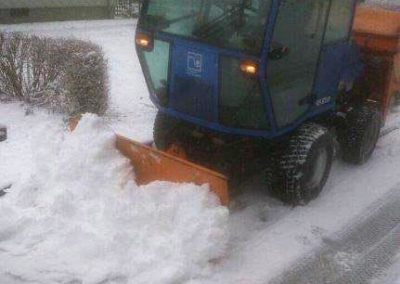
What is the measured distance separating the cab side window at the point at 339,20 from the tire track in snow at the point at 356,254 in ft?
5.75

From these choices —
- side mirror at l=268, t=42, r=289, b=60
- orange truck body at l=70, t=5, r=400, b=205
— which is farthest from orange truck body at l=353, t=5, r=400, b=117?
side mirror at l=268, t=42, r=289, b=60

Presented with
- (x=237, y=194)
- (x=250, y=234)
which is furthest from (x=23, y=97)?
(x=250, y=234)

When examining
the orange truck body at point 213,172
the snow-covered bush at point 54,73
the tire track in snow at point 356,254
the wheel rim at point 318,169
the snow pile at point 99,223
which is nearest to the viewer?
the snow pile at point 99,223

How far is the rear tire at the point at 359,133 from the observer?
18.7 feet

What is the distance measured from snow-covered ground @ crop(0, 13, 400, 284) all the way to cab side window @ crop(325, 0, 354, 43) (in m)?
1.62

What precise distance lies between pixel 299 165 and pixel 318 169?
51 centimetres

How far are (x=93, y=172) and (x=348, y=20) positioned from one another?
2.92 meters

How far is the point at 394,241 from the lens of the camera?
445cm

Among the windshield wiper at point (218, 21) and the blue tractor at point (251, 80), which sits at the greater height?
the windshield wiper at point (218, 21)

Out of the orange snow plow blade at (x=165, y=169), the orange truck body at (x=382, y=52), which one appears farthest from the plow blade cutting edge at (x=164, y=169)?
the orange truck body at (x=382, y=52)

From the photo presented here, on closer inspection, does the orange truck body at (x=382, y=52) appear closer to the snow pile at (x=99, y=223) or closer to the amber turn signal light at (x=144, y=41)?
the amber turn signal light at (x=144, y=41)

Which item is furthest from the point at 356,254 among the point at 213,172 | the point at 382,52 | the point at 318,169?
the point at 382,52

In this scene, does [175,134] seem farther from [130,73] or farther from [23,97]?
[130,73]

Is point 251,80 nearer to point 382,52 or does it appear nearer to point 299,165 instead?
point 299,165
